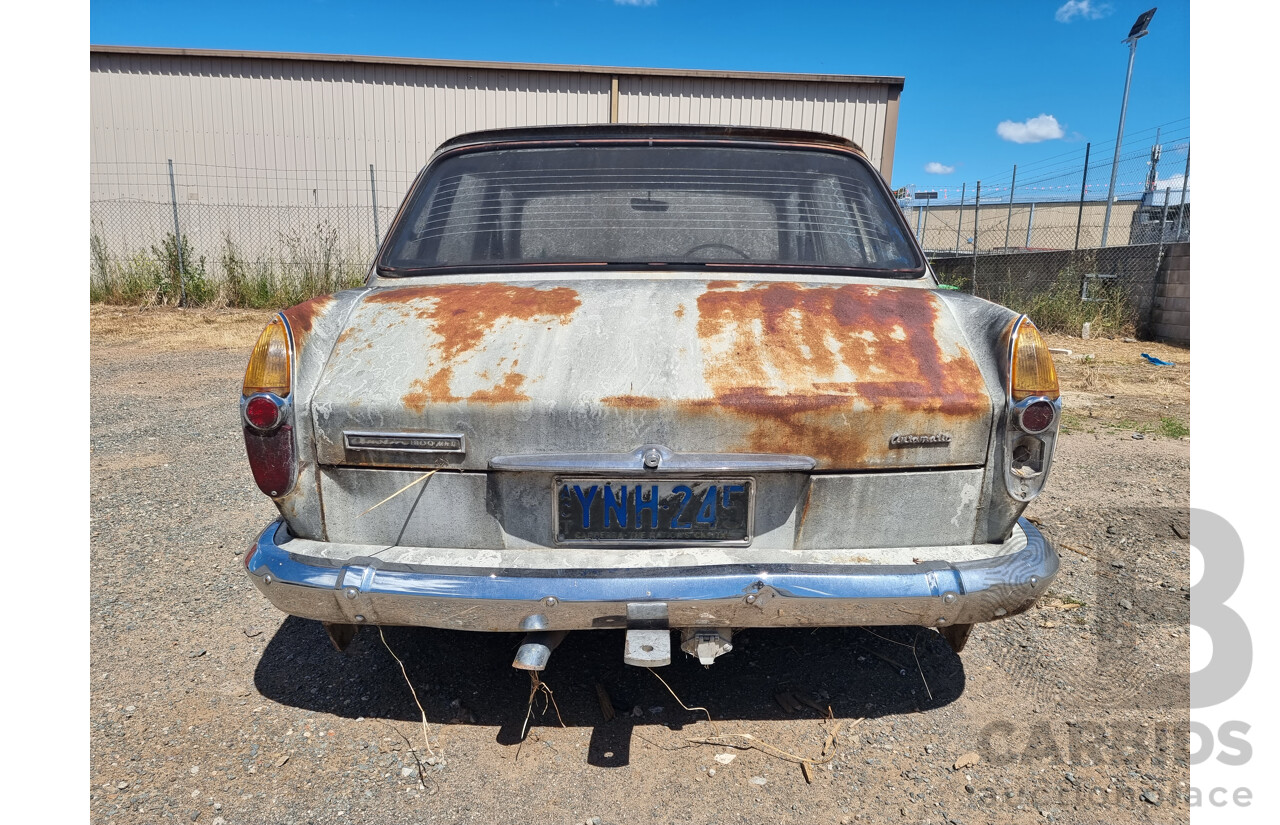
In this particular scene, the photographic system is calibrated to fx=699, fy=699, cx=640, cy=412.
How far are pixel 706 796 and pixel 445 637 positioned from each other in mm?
1234

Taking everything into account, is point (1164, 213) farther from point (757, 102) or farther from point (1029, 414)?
point (1029, 414)

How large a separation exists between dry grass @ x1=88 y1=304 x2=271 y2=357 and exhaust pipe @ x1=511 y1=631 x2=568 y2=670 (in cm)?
877

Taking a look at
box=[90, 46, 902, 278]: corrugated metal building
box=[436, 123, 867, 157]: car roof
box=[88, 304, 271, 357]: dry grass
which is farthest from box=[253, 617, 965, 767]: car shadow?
box=[90, 46, 902, 278]: corrugated metal building

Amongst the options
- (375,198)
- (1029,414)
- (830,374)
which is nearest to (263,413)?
(830,374)

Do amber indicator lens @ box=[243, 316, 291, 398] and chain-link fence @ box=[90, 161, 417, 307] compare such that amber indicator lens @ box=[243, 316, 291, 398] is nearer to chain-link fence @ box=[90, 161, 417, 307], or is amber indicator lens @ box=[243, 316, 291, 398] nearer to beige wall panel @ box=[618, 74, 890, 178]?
chain-link fence @ box=[90, 161, 417, 307]

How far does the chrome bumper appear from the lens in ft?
5.74

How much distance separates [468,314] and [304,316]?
48 centimetres

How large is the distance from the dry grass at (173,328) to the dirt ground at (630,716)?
6810 millimetres

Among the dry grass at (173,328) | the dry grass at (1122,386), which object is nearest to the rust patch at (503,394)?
the dry grass at (1122,386)

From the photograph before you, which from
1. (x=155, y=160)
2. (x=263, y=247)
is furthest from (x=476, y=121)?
(x=155, y=160)

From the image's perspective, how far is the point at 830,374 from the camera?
1.89 m
